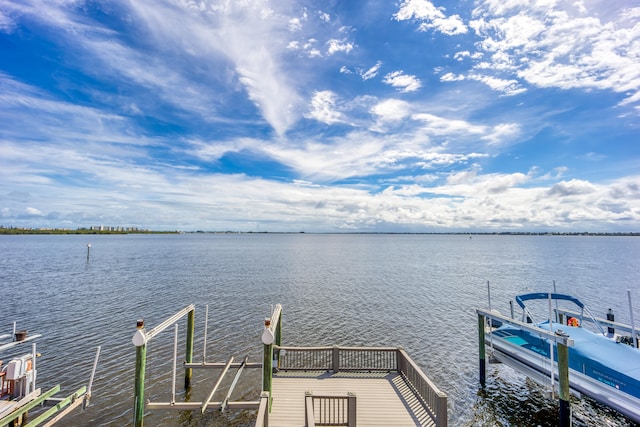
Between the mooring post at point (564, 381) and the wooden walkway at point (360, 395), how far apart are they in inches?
188

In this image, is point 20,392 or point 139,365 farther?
point 20,392

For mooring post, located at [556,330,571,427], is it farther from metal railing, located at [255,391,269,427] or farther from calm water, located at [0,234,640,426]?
metal railing, located at [255,391,269,427]

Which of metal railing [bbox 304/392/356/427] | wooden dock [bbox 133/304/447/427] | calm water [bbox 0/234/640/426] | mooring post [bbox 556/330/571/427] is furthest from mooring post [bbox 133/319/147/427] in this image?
mooring post [bbox 556/330/571/427]

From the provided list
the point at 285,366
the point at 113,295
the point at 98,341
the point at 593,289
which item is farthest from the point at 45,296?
the point at 593,289

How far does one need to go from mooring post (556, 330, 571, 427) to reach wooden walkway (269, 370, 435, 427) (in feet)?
15.6

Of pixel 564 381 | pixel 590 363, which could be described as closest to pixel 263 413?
pixel 564 381

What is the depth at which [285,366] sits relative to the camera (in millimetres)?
11938

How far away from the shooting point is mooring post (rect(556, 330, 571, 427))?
988 cm

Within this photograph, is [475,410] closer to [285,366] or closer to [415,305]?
[285,366]

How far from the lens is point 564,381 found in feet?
32.3

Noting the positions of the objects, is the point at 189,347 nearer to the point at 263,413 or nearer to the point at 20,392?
the point at 20,392

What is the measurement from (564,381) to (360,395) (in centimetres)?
644

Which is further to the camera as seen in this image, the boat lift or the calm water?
the calm water

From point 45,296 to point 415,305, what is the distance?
33998 millimetres
